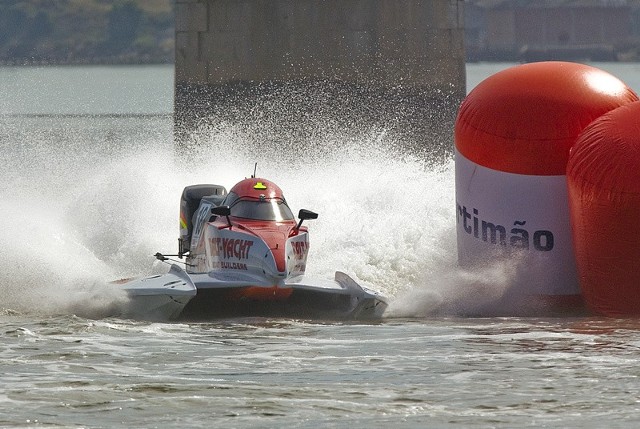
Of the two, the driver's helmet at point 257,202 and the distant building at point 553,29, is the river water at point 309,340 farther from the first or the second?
the distant building at point 553,29

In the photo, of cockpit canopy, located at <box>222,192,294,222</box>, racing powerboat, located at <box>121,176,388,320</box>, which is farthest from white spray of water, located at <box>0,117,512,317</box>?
cockpit canopy, located at <box>222,192,294,222</box>

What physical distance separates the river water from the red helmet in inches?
52.9

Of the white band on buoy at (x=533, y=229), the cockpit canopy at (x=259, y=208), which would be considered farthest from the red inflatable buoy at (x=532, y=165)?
the cockpit canopy at (x=259, y=208)

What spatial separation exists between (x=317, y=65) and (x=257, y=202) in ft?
53.4

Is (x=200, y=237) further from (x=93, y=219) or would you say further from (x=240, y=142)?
(x=240, y=142)

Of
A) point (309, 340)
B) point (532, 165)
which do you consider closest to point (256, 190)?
point (309, 340)

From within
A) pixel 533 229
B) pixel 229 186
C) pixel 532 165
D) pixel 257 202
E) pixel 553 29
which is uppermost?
pixel 553 29

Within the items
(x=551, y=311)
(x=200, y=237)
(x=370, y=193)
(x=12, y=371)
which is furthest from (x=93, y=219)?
(x=12, y=371)

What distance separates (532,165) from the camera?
13.5m

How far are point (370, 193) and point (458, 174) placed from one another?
20.1 ft

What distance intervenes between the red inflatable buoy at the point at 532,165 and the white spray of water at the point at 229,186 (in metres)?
0.33

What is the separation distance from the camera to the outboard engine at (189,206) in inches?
589

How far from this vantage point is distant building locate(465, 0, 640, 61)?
112 meters

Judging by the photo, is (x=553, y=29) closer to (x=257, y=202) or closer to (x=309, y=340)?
A: (x=257, y=202)
